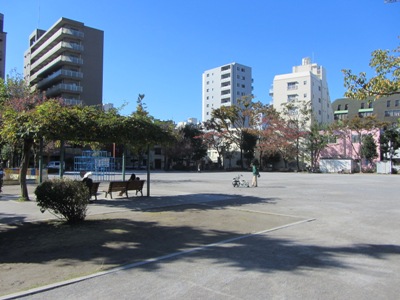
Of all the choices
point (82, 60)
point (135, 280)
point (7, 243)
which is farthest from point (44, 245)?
point (82, 60)

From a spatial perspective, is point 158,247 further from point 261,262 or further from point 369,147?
point 369,147

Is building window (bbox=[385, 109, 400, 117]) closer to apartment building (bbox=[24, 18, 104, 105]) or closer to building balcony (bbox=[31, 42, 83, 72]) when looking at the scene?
apartment building (bbox=[24, 18, 104, 105])

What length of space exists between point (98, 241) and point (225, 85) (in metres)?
108

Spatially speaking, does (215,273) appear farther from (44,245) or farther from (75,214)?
(75,214)

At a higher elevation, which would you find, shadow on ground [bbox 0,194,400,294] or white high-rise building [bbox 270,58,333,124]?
white high-rise building [bbox 270,58,333,124]

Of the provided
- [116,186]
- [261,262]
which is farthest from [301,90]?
[261,262]

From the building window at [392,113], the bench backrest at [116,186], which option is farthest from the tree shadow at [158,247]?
the building window at [392,113]

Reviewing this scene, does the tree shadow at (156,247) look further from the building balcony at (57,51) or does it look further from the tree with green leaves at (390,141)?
the building balcony at (57,51)

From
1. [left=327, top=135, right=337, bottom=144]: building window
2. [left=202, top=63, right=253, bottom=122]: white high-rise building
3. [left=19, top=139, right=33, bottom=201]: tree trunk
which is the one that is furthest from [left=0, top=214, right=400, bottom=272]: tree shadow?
[left=202, top=63, right=253, bottom=122]: white high-rise building

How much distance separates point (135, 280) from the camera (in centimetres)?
480

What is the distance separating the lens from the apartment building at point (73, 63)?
66.3 meters

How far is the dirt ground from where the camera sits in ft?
17.3

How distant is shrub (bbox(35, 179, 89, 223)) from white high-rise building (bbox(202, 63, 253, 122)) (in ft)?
332

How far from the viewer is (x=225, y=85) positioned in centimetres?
11219
